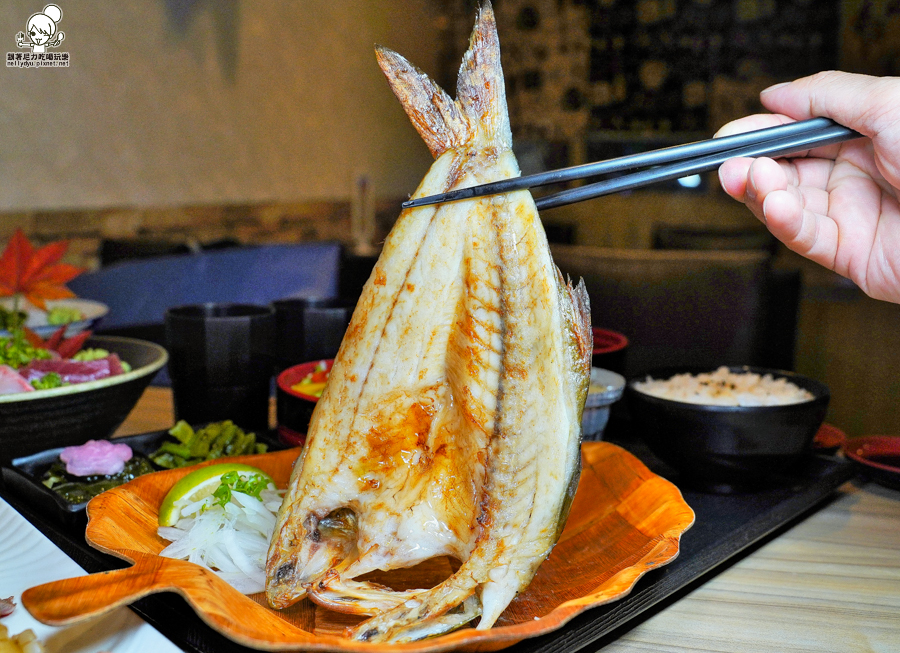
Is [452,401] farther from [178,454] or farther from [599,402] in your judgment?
[178,454]

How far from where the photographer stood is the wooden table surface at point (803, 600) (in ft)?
2.56

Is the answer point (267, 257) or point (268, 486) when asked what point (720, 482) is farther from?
point (267, 257)

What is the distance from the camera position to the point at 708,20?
6.19 meters

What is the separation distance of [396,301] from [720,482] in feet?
2.17

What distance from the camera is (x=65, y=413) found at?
1.20m

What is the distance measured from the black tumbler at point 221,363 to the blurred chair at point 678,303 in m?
1.47

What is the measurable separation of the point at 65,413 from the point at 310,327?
52cm

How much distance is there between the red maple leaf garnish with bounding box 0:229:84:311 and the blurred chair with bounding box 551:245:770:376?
5.34 feet

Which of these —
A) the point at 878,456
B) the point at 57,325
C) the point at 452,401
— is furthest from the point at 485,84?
the point at 57,325

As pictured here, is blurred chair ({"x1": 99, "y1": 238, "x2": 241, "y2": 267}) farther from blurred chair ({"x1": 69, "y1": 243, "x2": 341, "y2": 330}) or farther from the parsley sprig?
the parsley sprig

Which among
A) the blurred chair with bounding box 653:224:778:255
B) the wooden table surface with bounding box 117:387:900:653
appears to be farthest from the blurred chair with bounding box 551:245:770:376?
the blurred chair with bounding box 653:224:778:255

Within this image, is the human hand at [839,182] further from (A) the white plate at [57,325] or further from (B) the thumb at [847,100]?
(A) the white plate at [57,325]

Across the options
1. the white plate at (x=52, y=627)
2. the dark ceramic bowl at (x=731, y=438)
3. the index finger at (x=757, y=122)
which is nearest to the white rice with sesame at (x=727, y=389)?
the dark ceramic bowl at (x=731, y=438)

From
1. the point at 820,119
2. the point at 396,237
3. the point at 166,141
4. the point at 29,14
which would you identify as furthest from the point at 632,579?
the point at 166,141
